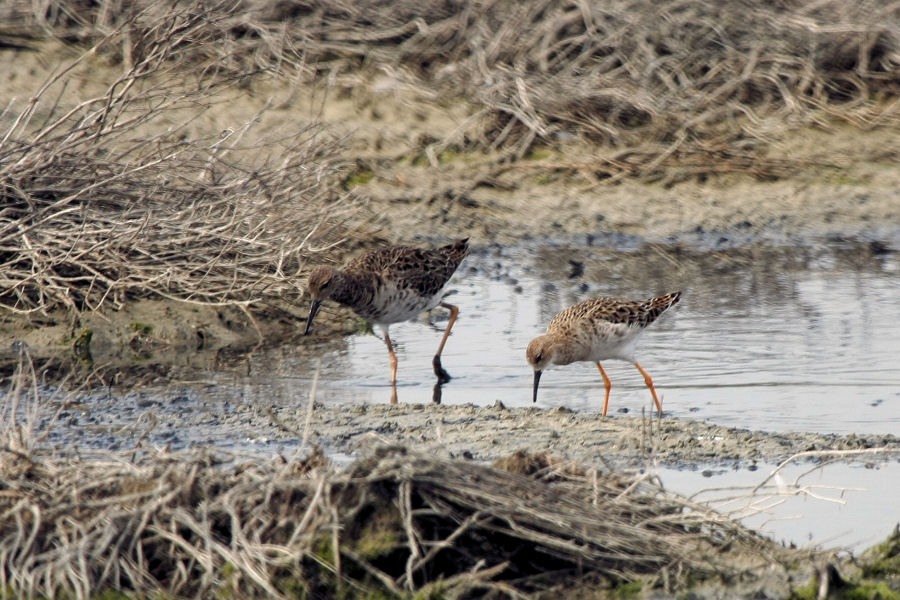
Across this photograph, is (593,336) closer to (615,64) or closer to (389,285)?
(389,285)

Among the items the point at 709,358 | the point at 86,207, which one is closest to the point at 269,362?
the point at 86,207

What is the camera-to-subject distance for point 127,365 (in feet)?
30.0

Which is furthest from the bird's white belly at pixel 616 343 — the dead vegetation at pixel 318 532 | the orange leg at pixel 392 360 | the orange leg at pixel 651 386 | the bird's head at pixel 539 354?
the dead vegetation at pixel 318 532

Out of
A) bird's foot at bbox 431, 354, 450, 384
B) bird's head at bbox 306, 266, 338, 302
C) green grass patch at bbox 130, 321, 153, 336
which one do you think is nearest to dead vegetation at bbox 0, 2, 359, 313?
green grass patch at bbox 130, 321, 153, 336

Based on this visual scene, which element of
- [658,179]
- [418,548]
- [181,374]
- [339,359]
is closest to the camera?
[418,548]

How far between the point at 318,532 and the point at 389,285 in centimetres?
436

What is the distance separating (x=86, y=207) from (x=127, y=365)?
107 centimetres

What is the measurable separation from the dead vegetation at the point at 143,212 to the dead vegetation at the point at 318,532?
385 cm

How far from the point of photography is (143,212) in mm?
9609

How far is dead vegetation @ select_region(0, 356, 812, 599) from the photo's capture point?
4754mm

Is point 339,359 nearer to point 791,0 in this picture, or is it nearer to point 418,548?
point 418,548

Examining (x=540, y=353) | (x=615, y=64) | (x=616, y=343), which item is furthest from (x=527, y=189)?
(x=540, y=353)

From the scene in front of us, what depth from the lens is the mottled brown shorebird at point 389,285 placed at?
8945 mm

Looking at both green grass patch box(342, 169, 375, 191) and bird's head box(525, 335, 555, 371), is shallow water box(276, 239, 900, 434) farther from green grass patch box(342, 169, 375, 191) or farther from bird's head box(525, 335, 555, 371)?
green grass patch box(342, 169, 375, 191)
